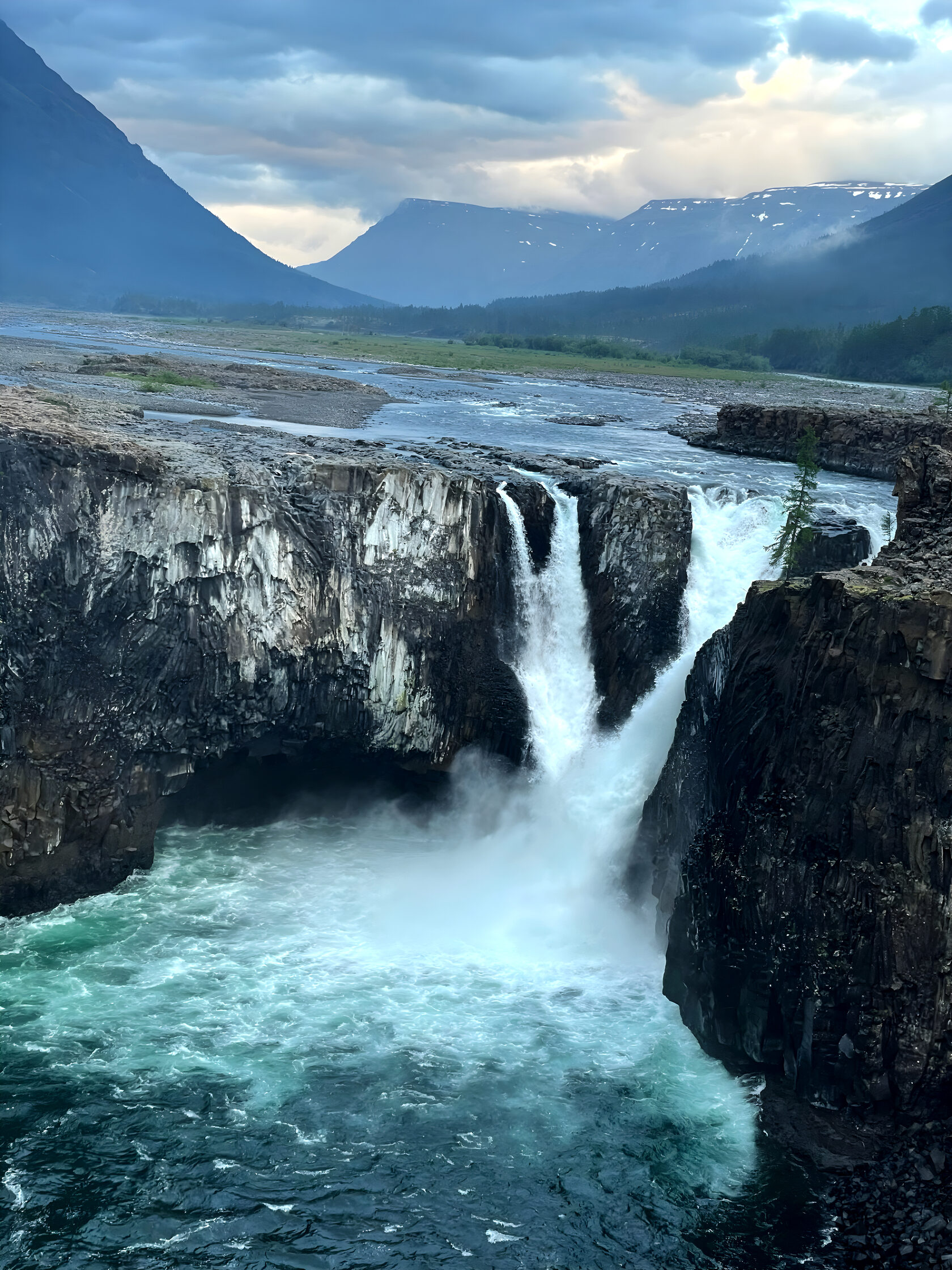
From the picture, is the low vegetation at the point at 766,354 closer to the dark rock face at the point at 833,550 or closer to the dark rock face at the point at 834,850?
the dark rock face at the point at 833,550

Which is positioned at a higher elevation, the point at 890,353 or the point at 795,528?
the point at 890,353

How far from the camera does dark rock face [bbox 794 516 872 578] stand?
133ft

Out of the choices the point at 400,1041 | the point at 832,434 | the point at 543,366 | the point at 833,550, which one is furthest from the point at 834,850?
the point at 543,366

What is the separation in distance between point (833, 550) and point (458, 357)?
421ft

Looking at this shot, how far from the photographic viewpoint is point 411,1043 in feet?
88.5

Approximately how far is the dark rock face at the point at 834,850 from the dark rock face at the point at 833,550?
10.9 meters

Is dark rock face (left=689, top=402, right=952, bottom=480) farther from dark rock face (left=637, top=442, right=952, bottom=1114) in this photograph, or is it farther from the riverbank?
dark rock face (left=637, top=442, right=952, bottom=1114)

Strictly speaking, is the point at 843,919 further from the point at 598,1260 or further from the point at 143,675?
the point at 143,675

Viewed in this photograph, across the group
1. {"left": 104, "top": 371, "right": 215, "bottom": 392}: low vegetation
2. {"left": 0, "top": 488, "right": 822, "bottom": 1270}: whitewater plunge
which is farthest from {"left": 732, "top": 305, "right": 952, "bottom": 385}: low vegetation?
{"left": 0, "top": 488, "right": 822, "bottom": 1270}: whitewater plunge

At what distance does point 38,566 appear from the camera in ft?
105

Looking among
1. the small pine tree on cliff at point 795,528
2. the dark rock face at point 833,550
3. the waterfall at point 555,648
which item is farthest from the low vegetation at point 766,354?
the waterfall at point 555,648

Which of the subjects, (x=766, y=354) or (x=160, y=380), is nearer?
(x=160, y=380)

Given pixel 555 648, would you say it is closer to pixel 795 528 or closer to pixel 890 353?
pixel 795 528

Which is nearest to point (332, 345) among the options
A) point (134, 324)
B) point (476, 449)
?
point (134, 324)
